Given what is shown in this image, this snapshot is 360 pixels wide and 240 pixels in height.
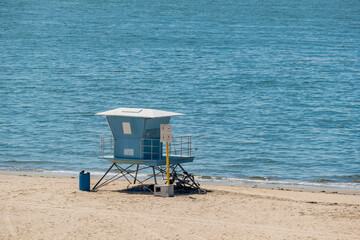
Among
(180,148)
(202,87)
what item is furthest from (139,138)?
(202,87)

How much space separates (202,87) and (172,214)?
140 feet

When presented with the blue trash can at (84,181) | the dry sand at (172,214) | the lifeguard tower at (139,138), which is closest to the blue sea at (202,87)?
the lifeguard tower at (139,138)

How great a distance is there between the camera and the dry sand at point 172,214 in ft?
61.2

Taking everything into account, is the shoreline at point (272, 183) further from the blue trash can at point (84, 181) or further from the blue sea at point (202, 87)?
the blue trash can at point (84, 181)

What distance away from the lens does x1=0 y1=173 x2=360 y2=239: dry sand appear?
1864 cm

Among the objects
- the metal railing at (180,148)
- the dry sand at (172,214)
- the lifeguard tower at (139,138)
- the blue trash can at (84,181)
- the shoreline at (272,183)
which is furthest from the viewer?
the shoreline at (272,183)

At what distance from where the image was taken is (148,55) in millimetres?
80562

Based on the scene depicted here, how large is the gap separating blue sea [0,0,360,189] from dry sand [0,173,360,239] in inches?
269

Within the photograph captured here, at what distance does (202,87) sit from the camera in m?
62.9

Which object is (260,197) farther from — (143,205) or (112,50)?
(112,50)

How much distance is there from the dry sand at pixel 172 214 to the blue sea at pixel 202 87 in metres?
6.84

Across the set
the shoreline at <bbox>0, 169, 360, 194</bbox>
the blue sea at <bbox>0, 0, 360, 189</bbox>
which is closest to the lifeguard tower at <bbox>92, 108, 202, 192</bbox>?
the shoreline at <bbox>0, 169, 360, 194</bbox>

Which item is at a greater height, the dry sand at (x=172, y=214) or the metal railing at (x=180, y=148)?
the metal railing at (x=180, y=148)

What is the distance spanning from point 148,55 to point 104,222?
6191 cm
